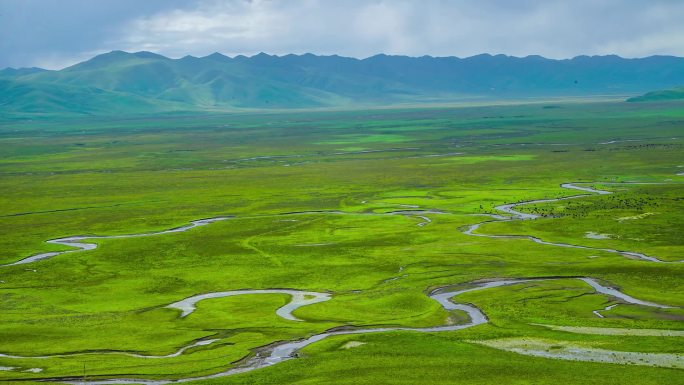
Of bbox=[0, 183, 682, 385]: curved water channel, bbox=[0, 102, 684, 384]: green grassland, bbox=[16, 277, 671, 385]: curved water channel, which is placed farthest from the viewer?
bbox=[0, 183, 682, 385]: curved water channel

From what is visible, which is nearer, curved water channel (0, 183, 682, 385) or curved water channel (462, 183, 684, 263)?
curved water channel (0, 183, 682, 385)

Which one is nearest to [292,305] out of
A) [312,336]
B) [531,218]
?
[312,336]

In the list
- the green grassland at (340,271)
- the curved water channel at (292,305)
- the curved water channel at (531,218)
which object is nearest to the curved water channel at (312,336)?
Result: the curved water channel at (292,305)

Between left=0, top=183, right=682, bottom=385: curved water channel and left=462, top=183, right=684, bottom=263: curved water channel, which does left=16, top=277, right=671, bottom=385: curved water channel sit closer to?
left=0, top=183, right=682, bottom=385: curved water channel

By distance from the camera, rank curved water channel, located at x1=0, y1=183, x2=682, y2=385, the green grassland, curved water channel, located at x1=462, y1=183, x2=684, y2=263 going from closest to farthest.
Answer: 1. the green grassland
2. curved water channel, located at x1=0, y1=183, x2=682, y2=385
3. curved water channel, located at x1=462, y1=183, x2=684, y2=263

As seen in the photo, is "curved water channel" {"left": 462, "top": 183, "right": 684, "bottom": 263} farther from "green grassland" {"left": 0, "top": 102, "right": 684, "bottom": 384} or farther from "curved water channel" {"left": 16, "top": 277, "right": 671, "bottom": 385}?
"curved water channel" {"left": 16, "top": 277, "right": 671, "bottom": 385}

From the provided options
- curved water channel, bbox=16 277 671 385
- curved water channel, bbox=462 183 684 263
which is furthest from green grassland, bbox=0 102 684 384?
curved water channel, bbox=462 183 684 263

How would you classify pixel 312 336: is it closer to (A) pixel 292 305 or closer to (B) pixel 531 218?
(A) pixel 292 305

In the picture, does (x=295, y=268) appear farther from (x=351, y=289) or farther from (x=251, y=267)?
(x=351, y=289)

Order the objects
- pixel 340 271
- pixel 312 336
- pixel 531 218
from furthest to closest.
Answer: pixel 531 218
pixel 340 271
pixel 312 336
